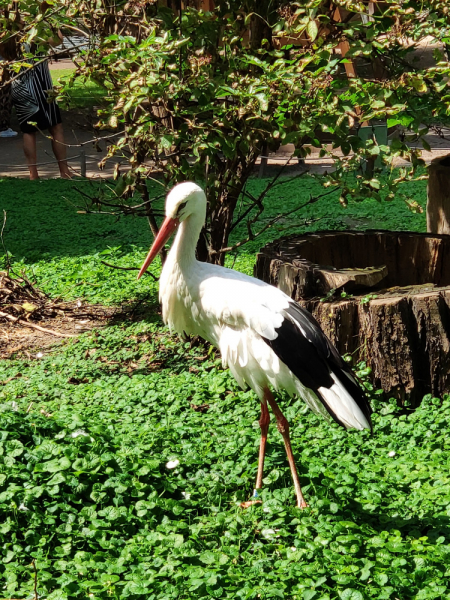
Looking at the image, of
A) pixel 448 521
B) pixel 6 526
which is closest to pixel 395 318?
pixel 448 521

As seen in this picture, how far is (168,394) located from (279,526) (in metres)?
1.69

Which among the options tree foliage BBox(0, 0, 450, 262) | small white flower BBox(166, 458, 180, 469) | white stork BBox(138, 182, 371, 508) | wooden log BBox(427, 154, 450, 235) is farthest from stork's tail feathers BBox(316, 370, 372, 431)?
wooden log BBox(427, 154, 450, 235)

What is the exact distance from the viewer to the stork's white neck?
4094 mm

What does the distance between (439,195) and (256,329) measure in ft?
10.8

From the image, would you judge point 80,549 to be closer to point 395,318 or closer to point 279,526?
point 279,526

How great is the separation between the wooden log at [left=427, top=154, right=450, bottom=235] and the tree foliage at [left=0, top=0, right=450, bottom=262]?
1.40m

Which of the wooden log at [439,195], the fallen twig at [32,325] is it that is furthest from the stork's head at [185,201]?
the wooden log at [439,195]

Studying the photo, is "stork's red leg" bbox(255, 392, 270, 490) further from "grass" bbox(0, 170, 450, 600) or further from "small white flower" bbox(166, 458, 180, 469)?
"small white flower" bbox(166, 458, 180, 469)

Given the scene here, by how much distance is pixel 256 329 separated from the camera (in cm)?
376

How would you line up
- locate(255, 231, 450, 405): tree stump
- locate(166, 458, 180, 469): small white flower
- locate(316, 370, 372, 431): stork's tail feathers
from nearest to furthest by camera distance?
locate(316, 370, 372, 431): stork's tail feathers
locate(166, 458, 180, 469): small white flower
locate(255, 231, 450, 405): tree stump

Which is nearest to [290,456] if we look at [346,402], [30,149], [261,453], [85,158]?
[261,453]

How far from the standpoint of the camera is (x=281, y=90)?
427cm

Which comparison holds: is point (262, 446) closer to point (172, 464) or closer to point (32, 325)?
point (172, 464)

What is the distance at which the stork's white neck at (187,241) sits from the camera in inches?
161
